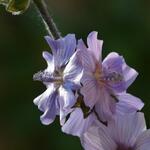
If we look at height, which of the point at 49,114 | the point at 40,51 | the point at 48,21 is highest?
the point at 48,21

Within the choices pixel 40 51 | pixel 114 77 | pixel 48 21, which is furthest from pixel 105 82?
pixel 40 51

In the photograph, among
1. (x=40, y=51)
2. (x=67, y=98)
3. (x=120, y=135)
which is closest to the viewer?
(x=67, y=98)

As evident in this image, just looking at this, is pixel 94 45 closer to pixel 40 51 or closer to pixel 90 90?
pixel 90 90

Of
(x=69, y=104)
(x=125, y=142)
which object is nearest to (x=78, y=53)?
(x=69, y=104)

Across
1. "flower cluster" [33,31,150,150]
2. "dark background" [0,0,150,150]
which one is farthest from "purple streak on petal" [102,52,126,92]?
"dark background" [0,0,150,150]

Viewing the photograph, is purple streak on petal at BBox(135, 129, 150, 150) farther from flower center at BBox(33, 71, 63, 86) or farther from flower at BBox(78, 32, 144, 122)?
flower center at BBox(33, 71, 63, 86)

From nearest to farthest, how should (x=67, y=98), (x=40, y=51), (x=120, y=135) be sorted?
(x=67, y=98)
(x=120, y=135)
(x=40, y=51)

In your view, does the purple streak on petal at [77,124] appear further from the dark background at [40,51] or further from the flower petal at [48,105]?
the dark background at [40,51]

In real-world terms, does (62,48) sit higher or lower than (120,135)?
higher

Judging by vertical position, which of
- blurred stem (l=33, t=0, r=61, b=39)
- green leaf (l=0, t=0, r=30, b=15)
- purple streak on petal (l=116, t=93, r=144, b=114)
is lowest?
purple streak on petal (l=116, t=93, r=144, b=114)
